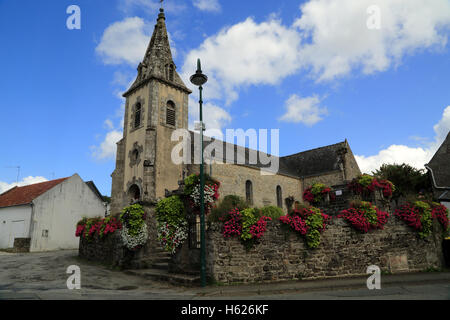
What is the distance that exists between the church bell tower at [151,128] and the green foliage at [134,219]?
182 inches

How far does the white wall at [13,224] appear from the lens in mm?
21672

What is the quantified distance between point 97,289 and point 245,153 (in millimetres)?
19369

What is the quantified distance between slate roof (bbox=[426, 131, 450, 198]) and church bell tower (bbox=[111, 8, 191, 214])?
1932 centimetres

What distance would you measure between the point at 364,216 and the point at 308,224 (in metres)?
2.30

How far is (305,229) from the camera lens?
31.0 feet

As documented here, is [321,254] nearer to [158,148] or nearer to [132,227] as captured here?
[132,227]

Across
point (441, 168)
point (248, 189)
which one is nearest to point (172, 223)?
point (248, 189)

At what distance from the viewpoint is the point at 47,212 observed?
22609 millimetres

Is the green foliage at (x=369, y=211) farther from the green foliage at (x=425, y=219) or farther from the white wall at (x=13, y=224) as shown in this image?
the white wall at (x=13, y=224)

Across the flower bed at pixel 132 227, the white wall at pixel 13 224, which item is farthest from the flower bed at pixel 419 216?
the white wall at pixel 13 224

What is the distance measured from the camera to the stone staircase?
868 centimetres

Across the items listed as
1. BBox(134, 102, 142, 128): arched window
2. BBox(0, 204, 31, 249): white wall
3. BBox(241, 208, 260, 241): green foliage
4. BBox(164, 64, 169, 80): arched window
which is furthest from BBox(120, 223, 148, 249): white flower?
BBox(0, 204, 31, 249): white wall

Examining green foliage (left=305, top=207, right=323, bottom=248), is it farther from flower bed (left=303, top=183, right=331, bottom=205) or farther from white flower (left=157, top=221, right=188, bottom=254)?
flower bed (left=303, top=183, right=331, bottom=205)

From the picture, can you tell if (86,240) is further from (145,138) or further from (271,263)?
(271,263)
